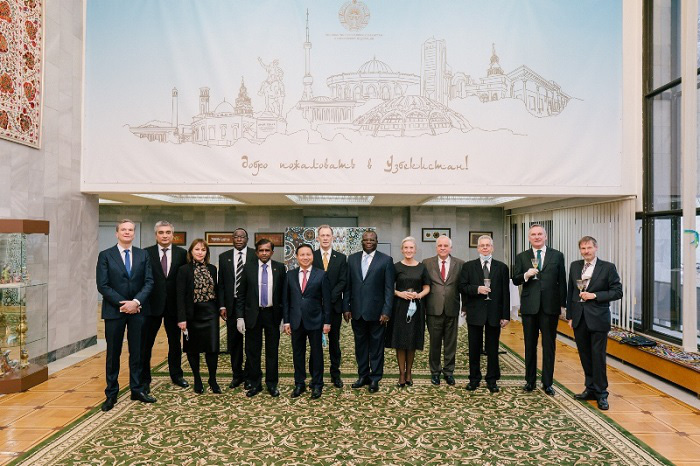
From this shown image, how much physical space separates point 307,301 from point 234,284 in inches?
31.6

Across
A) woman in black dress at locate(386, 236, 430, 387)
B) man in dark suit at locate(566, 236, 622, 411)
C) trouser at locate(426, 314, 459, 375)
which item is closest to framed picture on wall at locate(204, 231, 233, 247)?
woman in black dress at locate(386, 236, 430, 387)

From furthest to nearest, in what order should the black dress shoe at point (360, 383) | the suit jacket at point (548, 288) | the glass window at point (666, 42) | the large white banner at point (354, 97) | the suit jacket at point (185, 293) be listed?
the large white banner at point (354, 97) < the glass window at point (666, 42) < the black dress shoe at point (360, 383) < the suit jacket at point (548, 288) < the suit jacket at point (185, 293)

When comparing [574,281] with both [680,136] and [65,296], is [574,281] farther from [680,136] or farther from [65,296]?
[65,296]

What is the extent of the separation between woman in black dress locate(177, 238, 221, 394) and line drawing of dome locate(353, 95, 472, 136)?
123 inches

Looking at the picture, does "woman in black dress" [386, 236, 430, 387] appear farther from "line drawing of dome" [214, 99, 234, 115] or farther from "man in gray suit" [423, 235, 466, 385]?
"line drawing of dome" [214, 99, 234, 115]

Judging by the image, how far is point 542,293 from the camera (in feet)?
14.7

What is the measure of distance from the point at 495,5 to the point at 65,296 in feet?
24.2

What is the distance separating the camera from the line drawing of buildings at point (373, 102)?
20.7 ft

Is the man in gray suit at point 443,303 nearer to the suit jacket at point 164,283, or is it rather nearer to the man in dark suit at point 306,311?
the man in dark suit at point 306,311

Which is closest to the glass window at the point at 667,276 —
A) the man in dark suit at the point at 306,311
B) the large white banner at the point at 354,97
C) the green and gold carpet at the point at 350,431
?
the large white banner at the point at 354,97

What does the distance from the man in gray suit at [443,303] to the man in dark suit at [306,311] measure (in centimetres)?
117

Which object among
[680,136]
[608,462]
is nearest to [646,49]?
[680,136]

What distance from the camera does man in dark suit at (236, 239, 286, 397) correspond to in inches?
171

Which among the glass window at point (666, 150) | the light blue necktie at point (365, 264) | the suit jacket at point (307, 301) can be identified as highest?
the glass window at point (666, 150)
